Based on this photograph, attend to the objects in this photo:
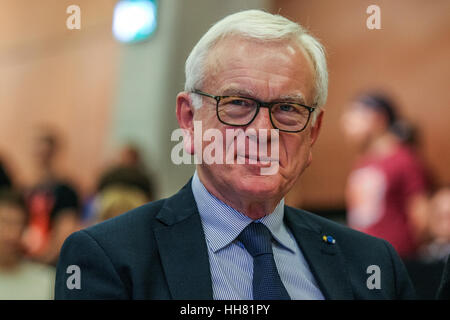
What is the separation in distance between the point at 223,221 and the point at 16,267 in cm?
117

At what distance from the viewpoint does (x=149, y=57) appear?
525 centimetres

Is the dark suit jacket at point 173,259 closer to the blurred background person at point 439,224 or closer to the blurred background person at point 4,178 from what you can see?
the blurred background person at point 439,224

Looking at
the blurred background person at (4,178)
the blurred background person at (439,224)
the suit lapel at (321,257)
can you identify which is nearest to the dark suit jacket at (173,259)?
the suit lapel at (321,257)

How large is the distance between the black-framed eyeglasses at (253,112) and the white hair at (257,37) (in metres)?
0.08

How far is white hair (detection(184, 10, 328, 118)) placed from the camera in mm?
1480

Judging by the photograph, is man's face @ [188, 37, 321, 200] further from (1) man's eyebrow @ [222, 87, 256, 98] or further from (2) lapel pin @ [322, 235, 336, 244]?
(2) lapel pin @ [322, 235, 336, 244]

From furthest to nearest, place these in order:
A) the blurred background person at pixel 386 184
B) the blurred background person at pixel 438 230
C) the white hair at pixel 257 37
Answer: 1. the blurred background person at pixel 386 184
2. the blurred background person at pixel 438 230
3. the white hair at pixel 257 37

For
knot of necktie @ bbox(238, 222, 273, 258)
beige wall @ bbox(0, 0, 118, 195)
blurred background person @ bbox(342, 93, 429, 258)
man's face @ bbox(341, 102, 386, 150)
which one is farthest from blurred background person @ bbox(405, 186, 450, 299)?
beige wall @ bbox(0, 0, 118, 195)

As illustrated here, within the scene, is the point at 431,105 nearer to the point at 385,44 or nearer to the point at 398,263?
the point at 385,44

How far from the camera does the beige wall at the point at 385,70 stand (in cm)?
564

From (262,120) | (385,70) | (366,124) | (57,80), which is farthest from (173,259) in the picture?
(57,80)

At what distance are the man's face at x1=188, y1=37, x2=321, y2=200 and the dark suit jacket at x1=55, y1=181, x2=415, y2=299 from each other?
→ 0.16m

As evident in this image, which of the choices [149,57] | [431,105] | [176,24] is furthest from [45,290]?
[431,105]

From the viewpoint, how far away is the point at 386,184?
13.5ft
